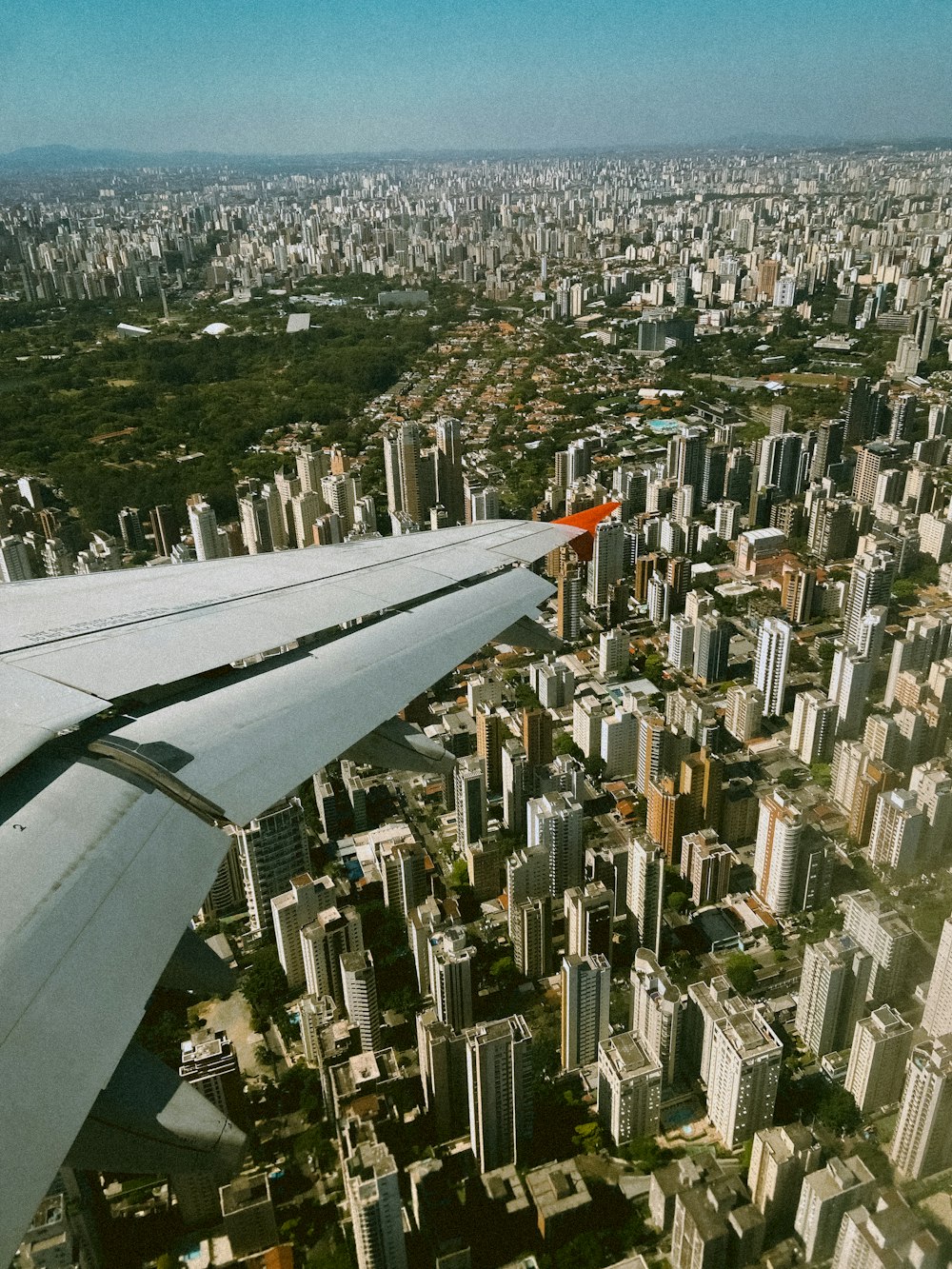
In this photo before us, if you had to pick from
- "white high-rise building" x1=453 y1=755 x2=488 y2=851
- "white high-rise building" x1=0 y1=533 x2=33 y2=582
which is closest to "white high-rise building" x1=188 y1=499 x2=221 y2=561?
"white high-rise building" x1=0 y1=533 x2=33 y2=582

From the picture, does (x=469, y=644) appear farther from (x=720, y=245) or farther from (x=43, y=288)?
(x=720, y=245)

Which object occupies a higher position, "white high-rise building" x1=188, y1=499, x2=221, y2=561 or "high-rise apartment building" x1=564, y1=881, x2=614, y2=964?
"white high-rise building" x1=188, y1=499, x2=221, y2=561

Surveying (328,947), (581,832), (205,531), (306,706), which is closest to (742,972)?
(581,832)

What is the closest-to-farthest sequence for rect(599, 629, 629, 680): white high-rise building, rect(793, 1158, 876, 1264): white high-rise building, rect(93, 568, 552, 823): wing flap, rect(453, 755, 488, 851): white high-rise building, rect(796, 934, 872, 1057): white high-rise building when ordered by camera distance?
rect(93, 568, 552, 823): wing flap, rect(793, 1158, 876, 1264): white high-rise building, rect(796, 934, 872, 1057): white high-rise building, rect(453, 755, 488, 851): white high-rise building, rect(599, 629, 629, 680): white high-rise building

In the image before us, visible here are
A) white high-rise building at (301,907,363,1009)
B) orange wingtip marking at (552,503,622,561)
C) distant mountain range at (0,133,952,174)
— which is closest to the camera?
orange wingtip marking at (552,503,622,561)

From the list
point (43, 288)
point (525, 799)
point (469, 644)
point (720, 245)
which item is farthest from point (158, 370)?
point (720, 245)

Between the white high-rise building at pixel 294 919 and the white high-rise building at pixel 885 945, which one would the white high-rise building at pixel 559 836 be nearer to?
the white high-rise building at pixel 294 919

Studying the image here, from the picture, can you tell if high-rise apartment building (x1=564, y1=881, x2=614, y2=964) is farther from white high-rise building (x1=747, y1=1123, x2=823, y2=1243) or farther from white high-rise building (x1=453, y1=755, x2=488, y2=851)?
white high-rise building (x1=747, y1=1123, x2=823, y2=1243)

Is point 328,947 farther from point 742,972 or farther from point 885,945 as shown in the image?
point 885,945
